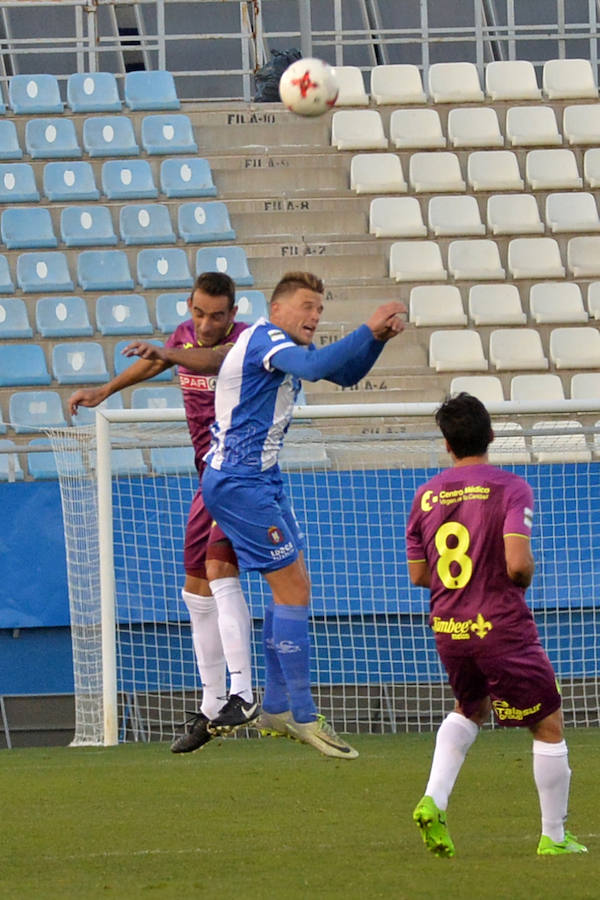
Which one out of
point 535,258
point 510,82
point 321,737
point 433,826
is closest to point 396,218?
point 535,258

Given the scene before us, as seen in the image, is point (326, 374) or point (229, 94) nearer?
point (326, 374)

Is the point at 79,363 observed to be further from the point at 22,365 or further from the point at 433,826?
the point at 433,826

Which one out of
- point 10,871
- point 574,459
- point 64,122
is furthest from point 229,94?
point 10,871

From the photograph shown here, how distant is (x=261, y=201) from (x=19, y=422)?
385cm

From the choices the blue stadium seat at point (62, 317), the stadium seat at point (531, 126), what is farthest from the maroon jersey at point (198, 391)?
the stadium seat at point (531, 126)

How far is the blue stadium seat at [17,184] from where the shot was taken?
14539 millimetres

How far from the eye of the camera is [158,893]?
424 centimetres

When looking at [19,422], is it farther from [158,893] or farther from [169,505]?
[158,893]

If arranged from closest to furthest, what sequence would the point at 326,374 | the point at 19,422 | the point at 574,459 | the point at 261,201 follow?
the point at 326,374 < the point at 574,459 < the point at 19,422 < the point at 261,201

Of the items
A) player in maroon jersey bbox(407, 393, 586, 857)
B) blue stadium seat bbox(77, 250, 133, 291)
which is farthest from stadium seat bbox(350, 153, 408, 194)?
player in maroon jersey bbox(407, 393, 586, 857)

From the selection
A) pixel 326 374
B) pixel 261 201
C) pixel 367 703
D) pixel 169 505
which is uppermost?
pixel 261 201

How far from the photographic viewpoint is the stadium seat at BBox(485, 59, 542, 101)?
15875 mm

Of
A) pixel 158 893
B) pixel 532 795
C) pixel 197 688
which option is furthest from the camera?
pixel 197 688

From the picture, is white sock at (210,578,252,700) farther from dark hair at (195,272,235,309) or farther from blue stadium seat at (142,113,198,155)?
blue stadium seat at (142,113,198,155)
